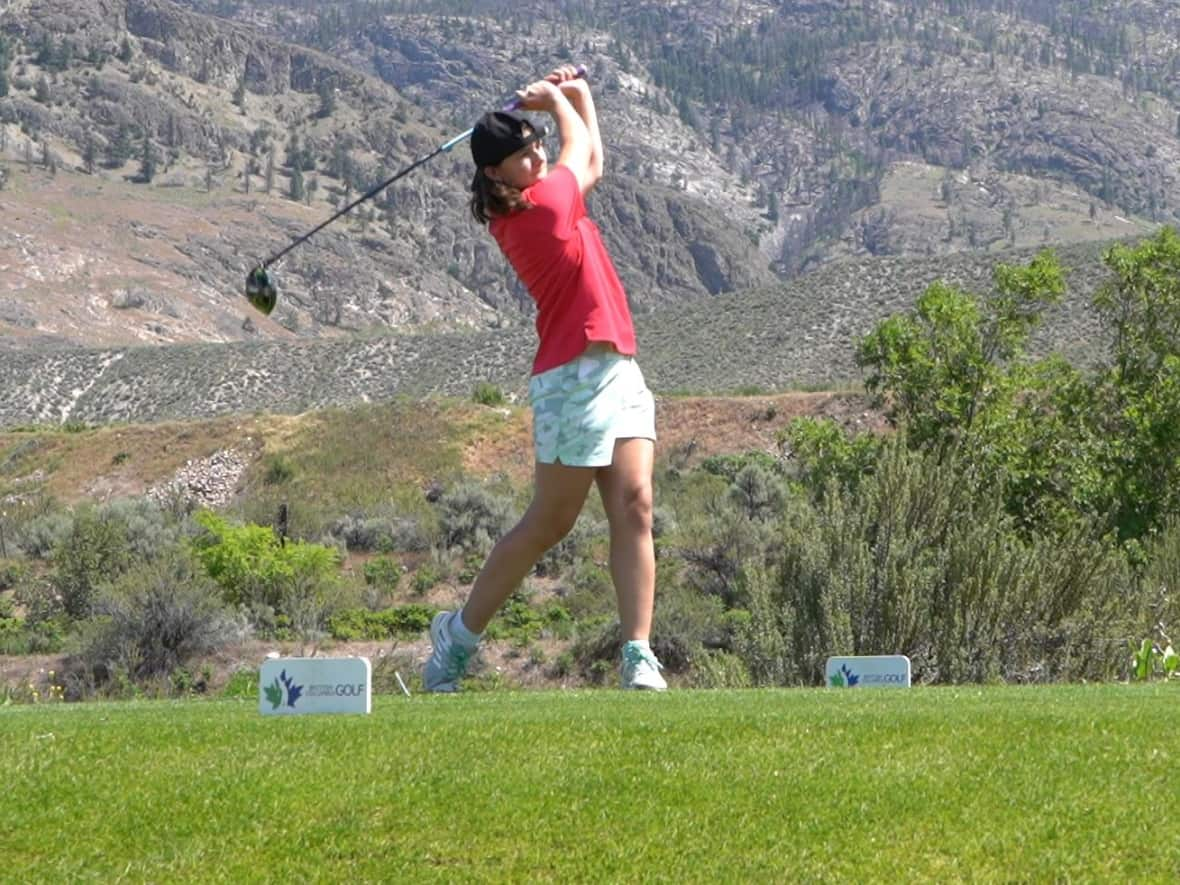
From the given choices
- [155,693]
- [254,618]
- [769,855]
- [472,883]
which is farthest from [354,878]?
[254,618]

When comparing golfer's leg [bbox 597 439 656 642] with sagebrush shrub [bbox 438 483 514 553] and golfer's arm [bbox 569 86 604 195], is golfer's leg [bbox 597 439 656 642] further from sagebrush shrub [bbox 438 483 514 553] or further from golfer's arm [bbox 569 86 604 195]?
sagebrush shrub [bbox 438 483 514 553]

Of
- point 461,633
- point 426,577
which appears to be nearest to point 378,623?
point 426,577

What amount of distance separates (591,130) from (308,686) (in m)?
2.76

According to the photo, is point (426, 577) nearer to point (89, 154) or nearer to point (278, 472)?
point (278, 472)

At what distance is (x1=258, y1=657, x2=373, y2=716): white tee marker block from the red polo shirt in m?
1.50

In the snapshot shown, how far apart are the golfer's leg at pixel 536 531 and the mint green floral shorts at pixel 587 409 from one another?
0.08 meters

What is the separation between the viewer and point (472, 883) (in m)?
4.90

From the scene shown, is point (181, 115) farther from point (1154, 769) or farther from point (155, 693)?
point (1154, 769)

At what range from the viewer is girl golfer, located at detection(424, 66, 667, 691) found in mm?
7766

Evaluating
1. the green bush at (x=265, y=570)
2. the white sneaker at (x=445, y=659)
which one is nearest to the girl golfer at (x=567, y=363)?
the white sneaker at (x=445, y=659)

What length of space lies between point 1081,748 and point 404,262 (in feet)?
540

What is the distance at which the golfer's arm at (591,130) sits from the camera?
8219 millimetres

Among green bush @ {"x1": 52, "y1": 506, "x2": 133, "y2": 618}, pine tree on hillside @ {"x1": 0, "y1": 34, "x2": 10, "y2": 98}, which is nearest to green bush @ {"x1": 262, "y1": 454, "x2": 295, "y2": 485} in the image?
green bush @ {"x1": 52, "y1": 506, "x2": 133, "y2": 618}

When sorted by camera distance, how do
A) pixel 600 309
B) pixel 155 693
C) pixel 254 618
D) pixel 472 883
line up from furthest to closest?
pixel 254 618 → pixel 155 693 → pixel 600 309 → pixel 472 883
